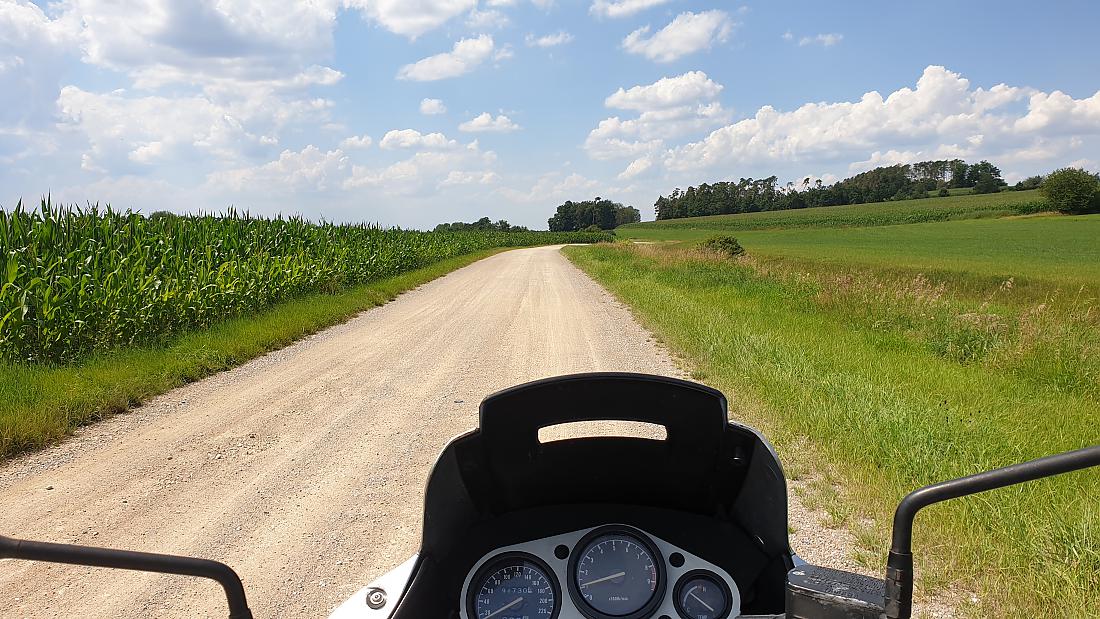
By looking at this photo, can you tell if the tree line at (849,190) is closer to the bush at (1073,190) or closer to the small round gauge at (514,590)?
the bush at (1073,190)

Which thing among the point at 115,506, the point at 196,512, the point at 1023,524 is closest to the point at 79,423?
the point at 115,506

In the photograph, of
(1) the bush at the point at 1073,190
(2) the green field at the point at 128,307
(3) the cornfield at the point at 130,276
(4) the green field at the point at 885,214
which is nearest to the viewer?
(2) the green field at the point at 128,307

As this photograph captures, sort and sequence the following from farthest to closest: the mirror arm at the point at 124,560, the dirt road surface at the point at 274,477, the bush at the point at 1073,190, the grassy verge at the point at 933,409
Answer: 1. the bush at the point at 1073,190
2. the dirt road surface at the point at 274,477
3. the grassy verge at the point at 933,409
4. the mirror arm at the point at 124,560

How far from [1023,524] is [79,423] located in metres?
7.41

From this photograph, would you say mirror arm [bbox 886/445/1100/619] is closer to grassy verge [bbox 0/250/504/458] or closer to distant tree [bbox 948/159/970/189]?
grassy verge [bbox 0/250/504/458]

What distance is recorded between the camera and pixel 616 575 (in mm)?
2236

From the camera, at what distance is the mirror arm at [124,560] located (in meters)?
0.90

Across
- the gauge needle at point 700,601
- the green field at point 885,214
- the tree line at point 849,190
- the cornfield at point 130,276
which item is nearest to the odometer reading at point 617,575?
the gauge needle at point 700,601

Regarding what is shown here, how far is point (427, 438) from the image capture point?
6223 millimetres

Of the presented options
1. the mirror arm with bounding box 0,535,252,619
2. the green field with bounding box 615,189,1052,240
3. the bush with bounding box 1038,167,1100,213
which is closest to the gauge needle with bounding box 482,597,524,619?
the mirror arm with bounding box 0,535,252,619

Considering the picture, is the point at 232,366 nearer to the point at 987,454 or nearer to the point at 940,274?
the point at 987,454

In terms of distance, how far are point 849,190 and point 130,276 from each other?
130 metres

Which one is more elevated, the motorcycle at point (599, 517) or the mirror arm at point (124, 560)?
the mirror arm at point (124, 560)

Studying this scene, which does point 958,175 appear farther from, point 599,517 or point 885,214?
point 599,517
